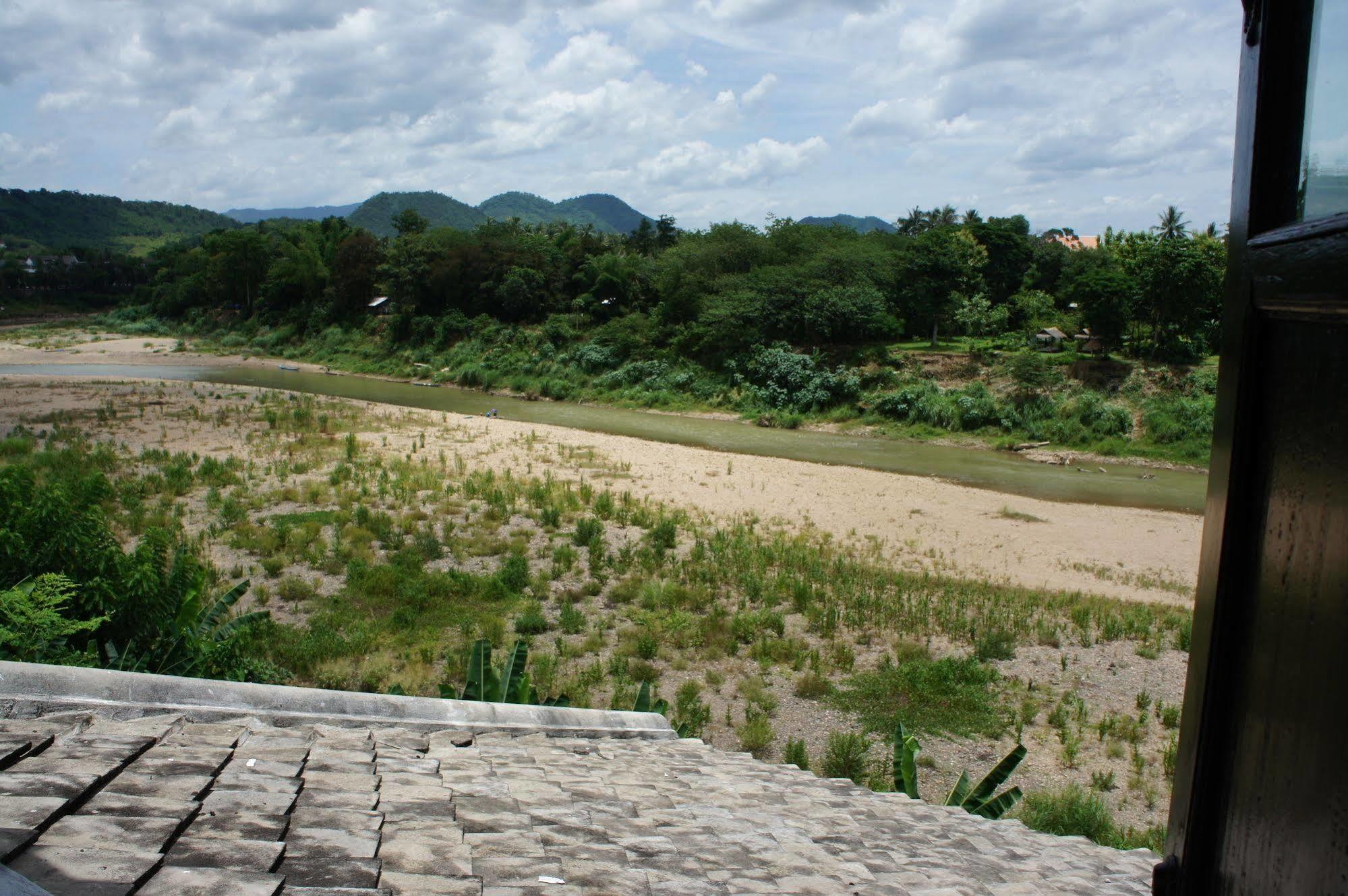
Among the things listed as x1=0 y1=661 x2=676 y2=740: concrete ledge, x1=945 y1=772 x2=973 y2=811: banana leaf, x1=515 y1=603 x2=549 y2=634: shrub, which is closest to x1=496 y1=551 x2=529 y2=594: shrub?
x1=515 y1=603 x2=549 y2=634: shrub

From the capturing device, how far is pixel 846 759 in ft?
26.3

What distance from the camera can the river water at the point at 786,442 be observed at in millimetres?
27000

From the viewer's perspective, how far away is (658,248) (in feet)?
231

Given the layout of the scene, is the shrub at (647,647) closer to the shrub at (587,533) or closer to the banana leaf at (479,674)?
the banana leaf at (479,674)

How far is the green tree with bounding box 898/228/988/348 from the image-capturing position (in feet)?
145

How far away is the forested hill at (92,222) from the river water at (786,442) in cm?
9441

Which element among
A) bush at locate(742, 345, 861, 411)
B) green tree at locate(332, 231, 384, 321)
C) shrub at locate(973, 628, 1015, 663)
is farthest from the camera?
green tree at locate(332, 231, 384, 321)

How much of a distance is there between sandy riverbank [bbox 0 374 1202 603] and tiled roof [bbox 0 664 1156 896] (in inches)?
495

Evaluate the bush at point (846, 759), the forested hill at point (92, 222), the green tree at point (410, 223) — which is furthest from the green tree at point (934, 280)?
the forested hill at point (92, 222)

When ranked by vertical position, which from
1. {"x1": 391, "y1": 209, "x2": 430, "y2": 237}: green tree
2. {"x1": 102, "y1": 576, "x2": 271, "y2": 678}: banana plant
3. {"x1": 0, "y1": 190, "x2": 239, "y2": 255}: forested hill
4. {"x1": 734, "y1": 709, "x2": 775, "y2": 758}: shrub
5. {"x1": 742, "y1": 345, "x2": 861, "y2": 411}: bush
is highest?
{"x1": 0, "y1": 190, "x2": 239, "y2": 255}: forested hill

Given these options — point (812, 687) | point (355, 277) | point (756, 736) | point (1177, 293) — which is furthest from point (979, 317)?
point (355, 277)

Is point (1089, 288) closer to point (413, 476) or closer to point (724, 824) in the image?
point (413, 476)

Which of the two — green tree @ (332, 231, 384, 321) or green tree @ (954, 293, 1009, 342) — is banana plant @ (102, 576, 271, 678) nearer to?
green tree @ (954, 293, 1009, 342)

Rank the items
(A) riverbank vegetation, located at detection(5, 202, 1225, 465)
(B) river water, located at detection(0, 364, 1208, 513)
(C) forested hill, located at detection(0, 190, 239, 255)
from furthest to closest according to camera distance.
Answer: (C) forested hill, located at detection(0, 190, 239, 255) → (A) riverbank vegetation, located at detection(5, 202, 1225, 465) → (B) river water, located at detection(0, 364, 1208, 513)
